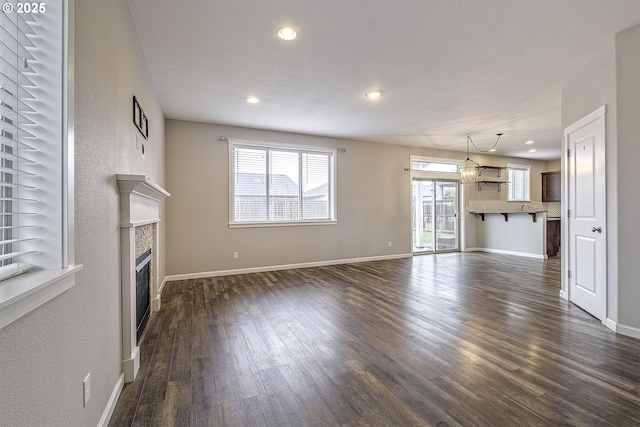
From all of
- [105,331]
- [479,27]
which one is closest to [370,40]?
[479,27]

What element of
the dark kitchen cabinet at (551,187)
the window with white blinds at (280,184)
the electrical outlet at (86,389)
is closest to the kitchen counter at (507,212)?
the dark kitchen cabinet at (551,187)

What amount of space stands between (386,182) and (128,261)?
5.58m

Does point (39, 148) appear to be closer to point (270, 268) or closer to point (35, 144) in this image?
point (35, 144)

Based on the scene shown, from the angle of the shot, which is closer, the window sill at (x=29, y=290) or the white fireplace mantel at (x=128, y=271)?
the window sill at (x=29, y=290)

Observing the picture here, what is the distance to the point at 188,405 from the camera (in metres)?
1.70

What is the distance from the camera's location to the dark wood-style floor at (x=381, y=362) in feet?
5.32

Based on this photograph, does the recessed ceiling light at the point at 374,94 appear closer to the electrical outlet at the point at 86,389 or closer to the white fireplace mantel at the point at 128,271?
the white fireplace mantel at the point at 128,271

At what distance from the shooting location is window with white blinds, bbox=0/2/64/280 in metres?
0.99

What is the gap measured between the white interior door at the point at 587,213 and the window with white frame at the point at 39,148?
13.1 feet

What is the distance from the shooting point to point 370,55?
2924 millimetres

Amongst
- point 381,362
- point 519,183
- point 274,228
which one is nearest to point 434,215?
point 519,183

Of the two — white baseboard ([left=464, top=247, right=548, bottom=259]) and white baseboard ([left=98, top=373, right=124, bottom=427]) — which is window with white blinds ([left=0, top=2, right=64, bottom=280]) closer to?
white baseboard ([left=98, top=373, right=124, bottom=427])

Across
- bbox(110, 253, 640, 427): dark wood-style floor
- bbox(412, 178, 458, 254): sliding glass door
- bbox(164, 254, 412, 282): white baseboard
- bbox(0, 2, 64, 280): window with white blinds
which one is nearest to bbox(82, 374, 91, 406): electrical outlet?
bbox(110, 253, 640, 427): dark wood-style floor

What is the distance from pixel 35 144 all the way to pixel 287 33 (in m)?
2.12
